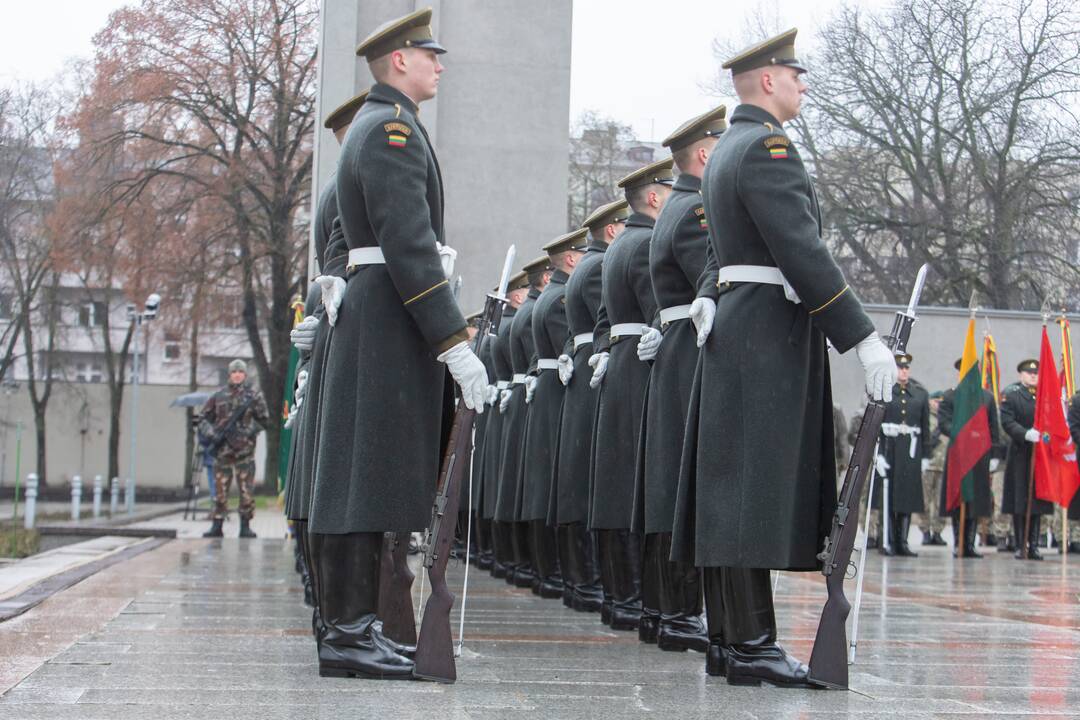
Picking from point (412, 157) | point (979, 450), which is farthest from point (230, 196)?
point (412, 157)

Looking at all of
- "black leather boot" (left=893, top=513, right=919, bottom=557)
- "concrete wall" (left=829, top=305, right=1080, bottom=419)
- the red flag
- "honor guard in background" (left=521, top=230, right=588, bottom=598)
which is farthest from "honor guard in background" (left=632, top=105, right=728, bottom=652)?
"concrete wall" (left=829, top=305, right=1080, bottom=419)

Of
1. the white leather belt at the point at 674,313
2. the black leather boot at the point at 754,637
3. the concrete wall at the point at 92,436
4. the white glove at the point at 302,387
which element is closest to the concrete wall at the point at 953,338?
the white glove at the point at 302,387

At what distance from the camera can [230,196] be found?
3250cm

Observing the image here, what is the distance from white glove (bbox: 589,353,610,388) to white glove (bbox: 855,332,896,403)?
2.58 meters

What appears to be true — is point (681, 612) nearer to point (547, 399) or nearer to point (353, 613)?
point (353, 613)

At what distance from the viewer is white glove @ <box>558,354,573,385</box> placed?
8523 millimetres

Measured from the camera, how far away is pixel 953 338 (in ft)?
72.9

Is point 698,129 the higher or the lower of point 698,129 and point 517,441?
the higher

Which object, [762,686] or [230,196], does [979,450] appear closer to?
[762,686]

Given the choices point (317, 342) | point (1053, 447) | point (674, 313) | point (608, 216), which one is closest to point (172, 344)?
point (1053, 447)

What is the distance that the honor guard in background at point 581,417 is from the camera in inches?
331

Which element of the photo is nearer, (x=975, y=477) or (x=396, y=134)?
(x=396, y=134)

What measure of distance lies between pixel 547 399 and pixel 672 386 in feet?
9.70

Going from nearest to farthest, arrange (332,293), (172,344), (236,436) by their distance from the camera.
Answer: (332,293) → (236,436) → (172,344)
